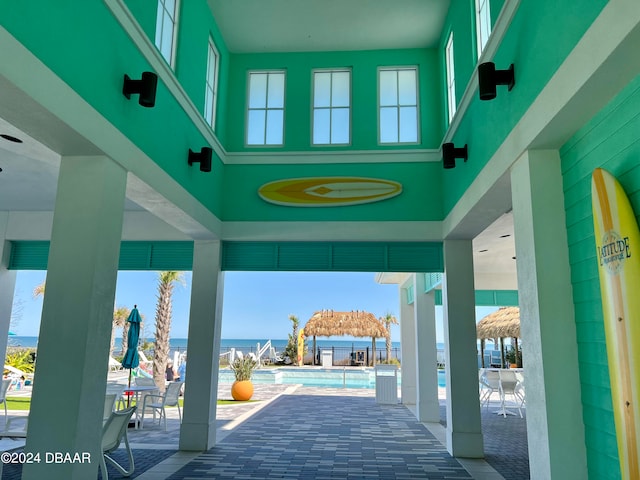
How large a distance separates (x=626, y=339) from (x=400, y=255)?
4781mm

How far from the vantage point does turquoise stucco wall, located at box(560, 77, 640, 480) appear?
9.75 ft

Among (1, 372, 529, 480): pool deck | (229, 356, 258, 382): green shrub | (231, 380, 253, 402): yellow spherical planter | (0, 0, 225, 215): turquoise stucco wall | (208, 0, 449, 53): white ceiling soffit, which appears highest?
(208, 0, 449, 53): white ceiling soffit

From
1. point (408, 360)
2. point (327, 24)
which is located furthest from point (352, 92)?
point (408, 360)

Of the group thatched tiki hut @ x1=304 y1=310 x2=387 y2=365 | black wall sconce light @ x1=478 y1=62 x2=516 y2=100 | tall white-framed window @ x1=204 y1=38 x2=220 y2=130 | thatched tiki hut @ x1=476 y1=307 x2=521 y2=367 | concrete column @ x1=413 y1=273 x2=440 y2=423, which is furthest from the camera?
thatched tiki hut @ x1=304 y1=310 x2=387 y2=365

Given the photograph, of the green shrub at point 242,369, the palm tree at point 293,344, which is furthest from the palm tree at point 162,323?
the palm tree at point 293,344

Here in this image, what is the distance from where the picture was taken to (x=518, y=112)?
159 inches

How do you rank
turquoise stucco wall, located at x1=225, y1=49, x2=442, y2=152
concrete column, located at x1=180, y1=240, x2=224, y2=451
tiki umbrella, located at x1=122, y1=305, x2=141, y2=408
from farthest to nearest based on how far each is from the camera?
tiki umbrella, located at x1=122, y1=305, x2=141, y2=408 < turquoise stucco wall, located at x1=225, y1=49, x2=442, y2=152 < concrete column, located at x1=180, y1=240, x2=224, y2=451

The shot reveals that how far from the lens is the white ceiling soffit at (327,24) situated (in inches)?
279

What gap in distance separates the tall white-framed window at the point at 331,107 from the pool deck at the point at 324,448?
468 cm

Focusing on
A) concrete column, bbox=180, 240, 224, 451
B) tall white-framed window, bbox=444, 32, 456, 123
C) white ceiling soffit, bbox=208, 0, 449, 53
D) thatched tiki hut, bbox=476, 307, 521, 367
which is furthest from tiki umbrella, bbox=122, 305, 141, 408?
thatched tiki hut, bbox=476, 307, 521, 367

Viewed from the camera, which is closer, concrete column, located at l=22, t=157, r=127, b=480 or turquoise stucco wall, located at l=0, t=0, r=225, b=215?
turquoise stucco wall, located at l=0, t=0, r=225, b=215

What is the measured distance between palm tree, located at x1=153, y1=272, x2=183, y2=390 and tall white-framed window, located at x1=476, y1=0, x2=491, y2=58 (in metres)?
10.9

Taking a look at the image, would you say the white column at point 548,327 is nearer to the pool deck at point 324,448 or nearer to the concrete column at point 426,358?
the pool deck at point 324,448

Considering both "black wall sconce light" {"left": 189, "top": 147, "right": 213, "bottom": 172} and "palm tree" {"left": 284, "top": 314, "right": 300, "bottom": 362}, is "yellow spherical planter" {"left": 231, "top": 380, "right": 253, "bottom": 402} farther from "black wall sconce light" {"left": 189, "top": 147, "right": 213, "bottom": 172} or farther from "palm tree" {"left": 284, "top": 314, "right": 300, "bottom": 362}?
"palm tree" {"left": 284, "top": 314, "right": 300, "bottom": 362}
